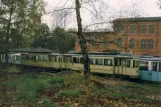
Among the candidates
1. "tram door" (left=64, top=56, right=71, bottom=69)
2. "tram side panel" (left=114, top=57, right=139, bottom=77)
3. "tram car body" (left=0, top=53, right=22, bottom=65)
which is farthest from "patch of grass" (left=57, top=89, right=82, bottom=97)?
"tram car body" (left=0, top=53, right=22, bottom=65)

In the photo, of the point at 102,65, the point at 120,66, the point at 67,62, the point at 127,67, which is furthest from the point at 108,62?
the point at 67,62

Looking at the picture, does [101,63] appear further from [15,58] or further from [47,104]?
[15,58]

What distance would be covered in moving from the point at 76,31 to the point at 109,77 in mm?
11760

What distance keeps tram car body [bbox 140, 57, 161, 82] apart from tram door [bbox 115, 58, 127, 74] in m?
1.71

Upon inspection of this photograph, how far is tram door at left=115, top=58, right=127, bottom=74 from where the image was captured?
27.8m

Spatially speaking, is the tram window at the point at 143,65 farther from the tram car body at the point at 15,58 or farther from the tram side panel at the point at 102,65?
the tram car body at the point at 15,58

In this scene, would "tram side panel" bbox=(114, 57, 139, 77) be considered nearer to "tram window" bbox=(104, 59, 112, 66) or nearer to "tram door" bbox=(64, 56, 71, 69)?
"tram window" bbox=(104, 59, 112, 66)

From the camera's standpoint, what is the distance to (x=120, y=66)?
28203mm

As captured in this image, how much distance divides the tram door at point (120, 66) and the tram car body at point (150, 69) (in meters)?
1.71

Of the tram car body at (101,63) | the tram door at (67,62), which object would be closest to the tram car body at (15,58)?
the tram car body at (101,63)

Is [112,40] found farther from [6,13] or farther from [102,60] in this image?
[6,13]

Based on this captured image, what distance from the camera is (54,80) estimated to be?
18391mm

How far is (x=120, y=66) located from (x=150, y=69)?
11.2 feet

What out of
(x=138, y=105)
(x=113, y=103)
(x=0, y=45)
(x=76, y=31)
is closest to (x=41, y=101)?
(x=113, y=103)
